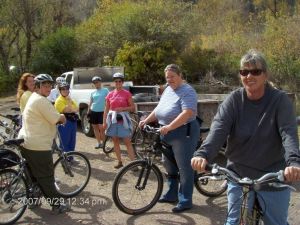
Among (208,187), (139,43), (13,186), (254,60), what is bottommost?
(208,187)

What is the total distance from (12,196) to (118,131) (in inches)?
106

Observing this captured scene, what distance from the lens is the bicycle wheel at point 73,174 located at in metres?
6.41

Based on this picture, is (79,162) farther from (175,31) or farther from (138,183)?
(175,31)

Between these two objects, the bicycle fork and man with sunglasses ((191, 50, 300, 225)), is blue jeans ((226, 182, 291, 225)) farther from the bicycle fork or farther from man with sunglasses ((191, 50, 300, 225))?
the bicycle fork

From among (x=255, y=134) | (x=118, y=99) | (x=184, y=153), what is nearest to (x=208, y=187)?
(x=184, y=153)

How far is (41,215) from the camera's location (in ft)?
18.5

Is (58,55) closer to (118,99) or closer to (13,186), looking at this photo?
(118,99)

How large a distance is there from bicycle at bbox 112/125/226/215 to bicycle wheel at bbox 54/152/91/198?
1.03m

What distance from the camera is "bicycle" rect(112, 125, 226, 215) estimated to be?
5609mm

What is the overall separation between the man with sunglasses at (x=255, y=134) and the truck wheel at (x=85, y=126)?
8314 mm

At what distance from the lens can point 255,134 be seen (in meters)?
3.08

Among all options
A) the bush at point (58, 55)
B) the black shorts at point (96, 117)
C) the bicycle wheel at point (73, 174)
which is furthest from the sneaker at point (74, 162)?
the bush at point (58, 55)

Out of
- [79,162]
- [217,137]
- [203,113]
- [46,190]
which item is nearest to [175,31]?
[203,113]

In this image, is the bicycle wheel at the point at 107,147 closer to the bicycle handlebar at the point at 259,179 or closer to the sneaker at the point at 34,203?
the sneaker at the point at 34,203
